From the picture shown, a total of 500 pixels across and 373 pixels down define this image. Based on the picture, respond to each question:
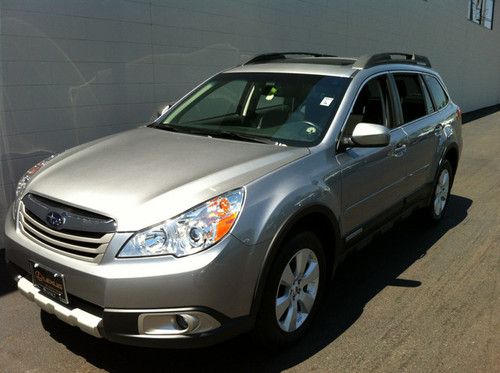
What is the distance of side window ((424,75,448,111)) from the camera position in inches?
211

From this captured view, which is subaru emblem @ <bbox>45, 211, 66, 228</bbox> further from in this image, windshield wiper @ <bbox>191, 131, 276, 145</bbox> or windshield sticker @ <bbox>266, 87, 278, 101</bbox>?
windshield sticker @ <bbox>266, 87, 278, 101</bbox>

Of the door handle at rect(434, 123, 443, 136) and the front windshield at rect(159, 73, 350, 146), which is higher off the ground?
the front windshield at rect(159, 73, 350, 146)

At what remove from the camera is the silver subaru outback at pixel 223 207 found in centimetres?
259

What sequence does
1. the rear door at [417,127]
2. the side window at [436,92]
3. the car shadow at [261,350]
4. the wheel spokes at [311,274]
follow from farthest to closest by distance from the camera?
1. the side window at [436,92]
2. the rear door at [417,127]
3. the wheel spokes at [311,274]
4. the car shadow at [261,350]

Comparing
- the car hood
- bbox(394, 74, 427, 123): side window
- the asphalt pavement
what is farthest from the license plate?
bbox(394, 74, 427, 123): side window

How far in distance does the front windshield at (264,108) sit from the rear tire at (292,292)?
0.74 meters

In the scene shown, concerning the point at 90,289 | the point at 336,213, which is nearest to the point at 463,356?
the point at 336,213

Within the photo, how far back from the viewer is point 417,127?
4.71 metres

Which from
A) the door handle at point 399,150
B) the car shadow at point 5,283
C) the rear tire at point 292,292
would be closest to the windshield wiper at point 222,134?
the rear tire at point 292,292

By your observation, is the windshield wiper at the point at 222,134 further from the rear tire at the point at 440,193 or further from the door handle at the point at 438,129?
the rear tire at the point at 440,193

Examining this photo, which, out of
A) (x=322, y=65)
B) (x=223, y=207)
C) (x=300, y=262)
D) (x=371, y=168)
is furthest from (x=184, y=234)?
(x=322, y=65)

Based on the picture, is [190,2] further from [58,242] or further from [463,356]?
[463,356]

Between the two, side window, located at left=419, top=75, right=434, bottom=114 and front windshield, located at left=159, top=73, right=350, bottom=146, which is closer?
front windshield, located at left=159, top=73, right=350, bottom=146

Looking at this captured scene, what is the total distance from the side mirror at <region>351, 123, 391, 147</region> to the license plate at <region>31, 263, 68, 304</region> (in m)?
2.03
